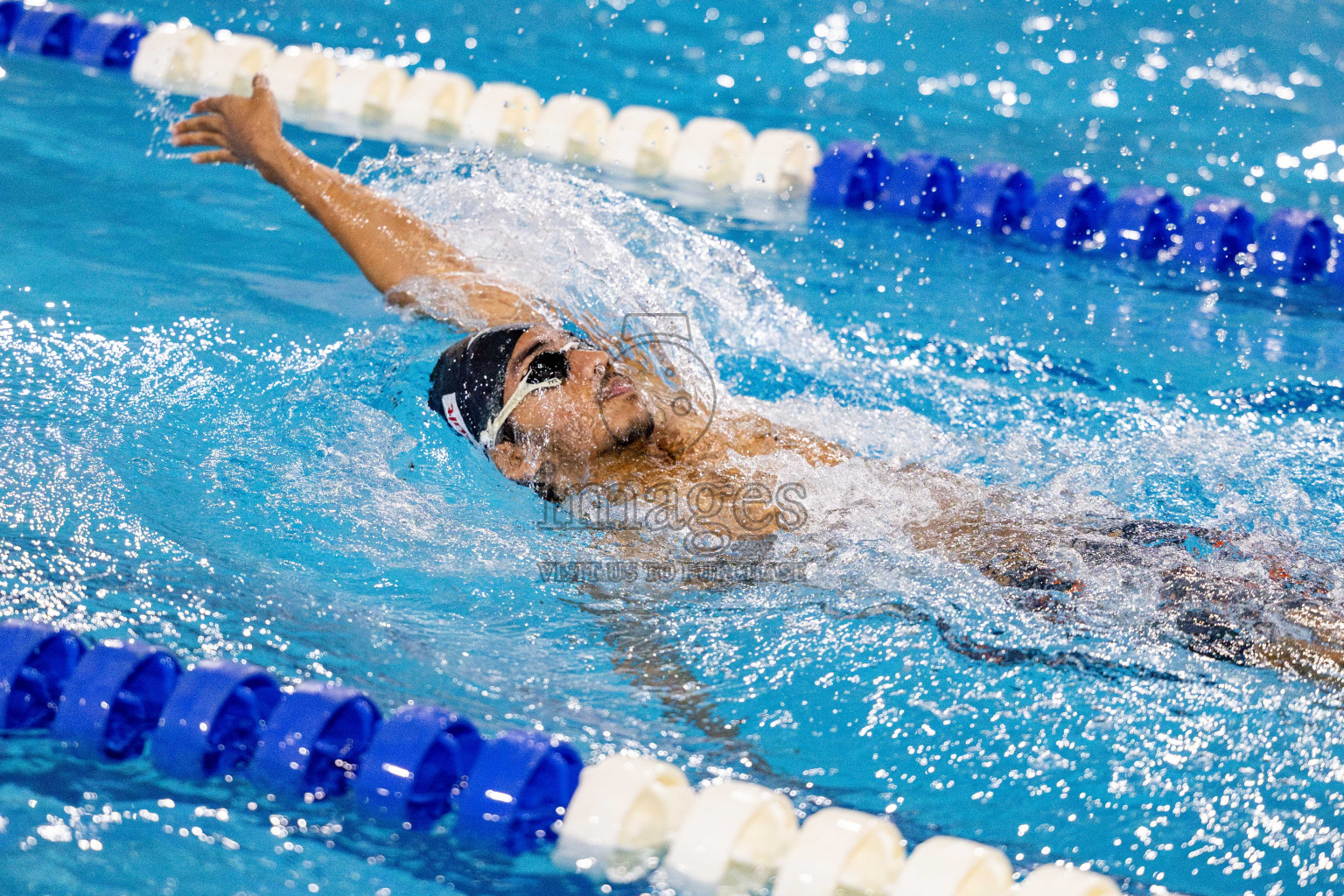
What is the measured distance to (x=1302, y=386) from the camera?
3.71 metres

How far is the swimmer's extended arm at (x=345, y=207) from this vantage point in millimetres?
3217

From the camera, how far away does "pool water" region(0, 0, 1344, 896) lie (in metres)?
2.07

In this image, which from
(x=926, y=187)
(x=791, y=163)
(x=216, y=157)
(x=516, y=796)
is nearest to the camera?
(x=516, y=796)

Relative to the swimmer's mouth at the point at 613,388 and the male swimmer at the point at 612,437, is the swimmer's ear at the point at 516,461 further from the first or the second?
the swimmer's mouth at the point at 613,388

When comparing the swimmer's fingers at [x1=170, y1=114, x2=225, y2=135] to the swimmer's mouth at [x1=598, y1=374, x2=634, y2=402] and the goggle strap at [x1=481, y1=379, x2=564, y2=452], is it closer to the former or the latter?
the goggle strap at [x1=481, y1=379, x2=564, y2=452]

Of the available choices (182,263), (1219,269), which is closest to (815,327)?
(1219,269)

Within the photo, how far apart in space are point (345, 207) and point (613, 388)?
1.02 metres

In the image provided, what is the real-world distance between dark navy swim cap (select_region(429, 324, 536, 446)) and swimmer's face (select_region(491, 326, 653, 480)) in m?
0.03

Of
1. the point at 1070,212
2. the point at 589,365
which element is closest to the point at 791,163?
the point at 1070,212

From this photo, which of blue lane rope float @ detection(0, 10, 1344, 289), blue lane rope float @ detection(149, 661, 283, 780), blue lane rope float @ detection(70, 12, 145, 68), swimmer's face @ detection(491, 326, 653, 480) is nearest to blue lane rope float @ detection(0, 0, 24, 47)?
blue lane rope float @ detection(0, 10, 1344, 289)

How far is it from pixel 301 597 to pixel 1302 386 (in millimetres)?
2937

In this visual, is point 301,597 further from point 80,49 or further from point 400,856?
point 80,49

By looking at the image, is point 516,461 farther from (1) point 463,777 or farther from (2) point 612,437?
(1) point 463,777

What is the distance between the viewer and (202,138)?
3252 mm
